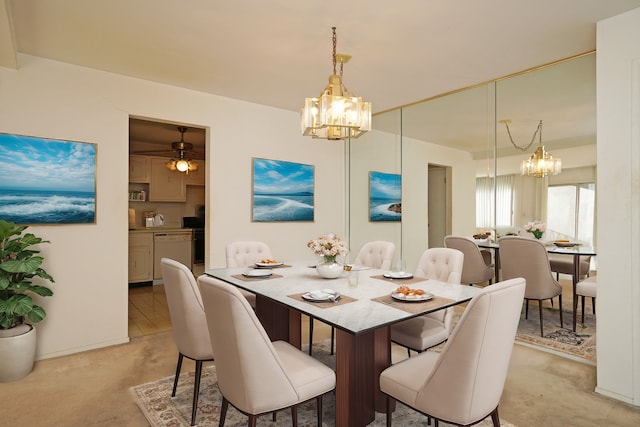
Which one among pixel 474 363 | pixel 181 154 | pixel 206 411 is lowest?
pixel 206 411

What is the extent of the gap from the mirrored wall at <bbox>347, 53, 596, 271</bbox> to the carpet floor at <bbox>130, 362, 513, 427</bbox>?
2414 millimetres

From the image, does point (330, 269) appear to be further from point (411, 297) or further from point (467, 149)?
point (467, 149)

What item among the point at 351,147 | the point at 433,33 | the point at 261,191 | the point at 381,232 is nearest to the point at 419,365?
the point at 433,33

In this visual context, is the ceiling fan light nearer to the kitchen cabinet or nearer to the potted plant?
the kitchen cabinet

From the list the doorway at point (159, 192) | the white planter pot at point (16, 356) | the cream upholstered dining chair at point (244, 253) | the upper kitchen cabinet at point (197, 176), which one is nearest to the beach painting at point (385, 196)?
the cream upholstered dining chair at point (244, 253)

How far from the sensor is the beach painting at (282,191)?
4.46 m

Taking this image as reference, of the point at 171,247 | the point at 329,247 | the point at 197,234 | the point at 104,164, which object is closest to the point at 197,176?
the point at 197,234

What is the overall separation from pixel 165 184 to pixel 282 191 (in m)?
3.16

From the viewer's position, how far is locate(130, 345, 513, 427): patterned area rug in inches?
83.1

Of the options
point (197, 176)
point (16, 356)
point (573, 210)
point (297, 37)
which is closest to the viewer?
point (16, 356)

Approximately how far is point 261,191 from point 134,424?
2.82 metres

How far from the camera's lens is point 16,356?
266cm

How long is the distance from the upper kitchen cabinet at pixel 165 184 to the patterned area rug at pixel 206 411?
4.67 metres

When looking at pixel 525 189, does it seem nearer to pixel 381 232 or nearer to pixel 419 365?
pixel 381 232
